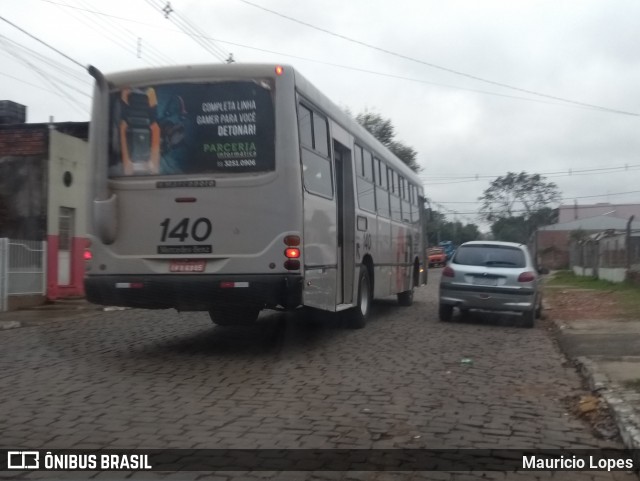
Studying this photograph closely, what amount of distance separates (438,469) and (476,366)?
4.25 m

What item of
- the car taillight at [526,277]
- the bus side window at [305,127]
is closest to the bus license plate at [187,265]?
the bus side window at [305,127]

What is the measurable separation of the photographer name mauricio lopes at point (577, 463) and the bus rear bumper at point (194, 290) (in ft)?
12.9

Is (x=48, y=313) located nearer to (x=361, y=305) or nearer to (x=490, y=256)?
(x=361, y=305)

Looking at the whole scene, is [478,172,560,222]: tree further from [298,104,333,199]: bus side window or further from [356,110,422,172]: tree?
[298,104,333,199]: bus side window

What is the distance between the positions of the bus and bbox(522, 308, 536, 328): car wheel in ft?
18.8

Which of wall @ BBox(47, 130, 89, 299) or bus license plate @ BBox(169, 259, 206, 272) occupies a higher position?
wall @ BBox(47, 130, 89, 299)

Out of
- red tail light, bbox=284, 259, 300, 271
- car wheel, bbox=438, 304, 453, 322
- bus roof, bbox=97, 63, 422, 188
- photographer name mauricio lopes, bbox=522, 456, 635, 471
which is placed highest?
bus roof, bbox=97, 63, 422, 188

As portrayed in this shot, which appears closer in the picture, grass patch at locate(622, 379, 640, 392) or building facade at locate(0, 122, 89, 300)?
grass patch at locate(622, 379, 640, 392)

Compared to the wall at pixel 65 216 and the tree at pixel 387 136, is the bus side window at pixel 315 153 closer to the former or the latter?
the wall at pixel 65 216

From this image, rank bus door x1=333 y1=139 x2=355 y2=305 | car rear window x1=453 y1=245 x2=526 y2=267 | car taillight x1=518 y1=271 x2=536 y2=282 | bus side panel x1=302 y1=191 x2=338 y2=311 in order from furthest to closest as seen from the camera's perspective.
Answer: car rear window x1=453 y1=245 x2=526 y2=267, car taillight x1=518 y1=271 x2=536 y2=282, bus door x1=333 y1=139 x2=355 y2=305, bus side panel x1=302 y1=191 x2=338 y2=311

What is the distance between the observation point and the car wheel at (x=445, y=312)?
1422cm

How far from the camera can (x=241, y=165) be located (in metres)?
9.05

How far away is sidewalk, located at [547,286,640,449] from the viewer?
21.2 feet

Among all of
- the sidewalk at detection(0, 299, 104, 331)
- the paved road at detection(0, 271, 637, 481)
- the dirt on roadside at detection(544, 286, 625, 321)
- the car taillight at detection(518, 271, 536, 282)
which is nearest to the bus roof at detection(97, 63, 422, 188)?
the paved road at detection(0, 271, 637, 481)
